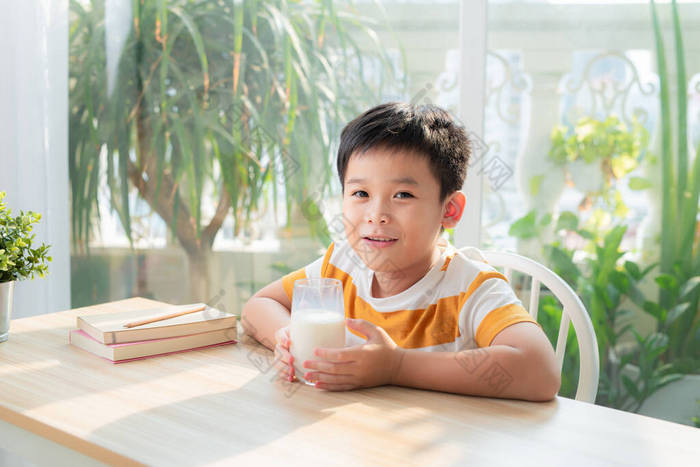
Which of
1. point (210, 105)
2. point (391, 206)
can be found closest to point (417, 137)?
point (391, 206)

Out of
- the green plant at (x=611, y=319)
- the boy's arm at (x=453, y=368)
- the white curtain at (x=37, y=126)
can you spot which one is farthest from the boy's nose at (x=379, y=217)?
the white curtain at (x=37, y=126)

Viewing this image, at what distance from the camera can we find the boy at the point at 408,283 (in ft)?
2.99

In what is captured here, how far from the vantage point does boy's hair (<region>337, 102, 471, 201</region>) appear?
1104 mm

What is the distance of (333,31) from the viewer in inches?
93.5

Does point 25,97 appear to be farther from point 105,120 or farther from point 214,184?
point 214,184

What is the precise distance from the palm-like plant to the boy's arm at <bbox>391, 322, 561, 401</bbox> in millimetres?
1564

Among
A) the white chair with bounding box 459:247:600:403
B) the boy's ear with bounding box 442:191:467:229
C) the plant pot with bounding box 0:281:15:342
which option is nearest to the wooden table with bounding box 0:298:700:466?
the plant pot with bounding box 0:281:15:342

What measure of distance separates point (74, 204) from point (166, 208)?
0.39m

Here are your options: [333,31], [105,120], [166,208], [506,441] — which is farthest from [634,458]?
[105,120]

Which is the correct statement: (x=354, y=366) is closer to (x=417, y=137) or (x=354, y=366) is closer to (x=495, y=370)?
(x=495, y=370)

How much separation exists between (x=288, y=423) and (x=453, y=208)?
1.90 feet

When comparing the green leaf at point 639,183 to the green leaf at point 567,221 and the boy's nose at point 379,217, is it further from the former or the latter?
the boy's nose at point 379,217

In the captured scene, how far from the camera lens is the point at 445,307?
1113 millimetres

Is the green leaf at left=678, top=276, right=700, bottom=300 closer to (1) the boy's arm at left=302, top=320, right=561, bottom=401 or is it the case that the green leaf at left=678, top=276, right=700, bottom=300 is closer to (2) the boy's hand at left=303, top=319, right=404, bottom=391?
(1) the boy's arm at left=302, top=320, right=561, bottom=401
